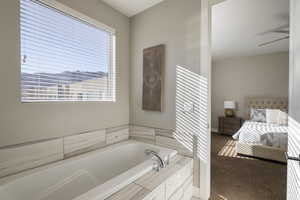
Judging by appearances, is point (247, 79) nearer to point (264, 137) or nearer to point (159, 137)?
point (264, 137)

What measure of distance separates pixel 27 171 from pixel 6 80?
84 cm

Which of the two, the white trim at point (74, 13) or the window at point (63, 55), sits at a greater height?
the white trim at point (74, 13)

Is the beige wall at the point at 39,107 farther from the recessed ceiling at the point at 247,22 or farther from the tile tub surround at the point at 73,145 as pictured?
the recessed ceiling at the point at 247,22

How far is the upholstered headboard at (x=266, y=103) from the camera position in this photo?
4054 millimetres

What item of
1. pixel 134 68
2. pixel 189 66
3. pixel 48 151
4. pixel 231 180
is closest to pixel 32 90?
pixel 48 151

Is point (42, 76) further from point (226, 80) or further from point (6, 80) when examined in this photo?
point (226, 80)

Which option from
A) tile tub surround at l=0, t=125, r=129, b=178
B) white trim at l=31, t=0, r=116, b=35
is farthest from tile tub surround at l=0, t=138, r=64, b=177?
white trim at l=31, t=0, r=116, b=35

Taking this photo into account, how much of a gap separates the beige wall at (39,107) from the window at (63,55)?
0.07 meters

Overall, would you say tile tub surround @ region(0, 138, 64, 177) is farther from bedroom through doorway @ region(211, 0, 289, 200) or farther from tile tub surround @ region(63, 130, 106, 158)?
bedroom through doorway @ region(211, 0, 289, 200)

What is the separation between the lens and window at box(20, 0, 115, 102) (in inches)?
55.3

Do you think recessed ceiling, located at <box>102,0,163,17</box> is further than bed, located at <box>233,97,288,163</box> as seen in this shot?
No

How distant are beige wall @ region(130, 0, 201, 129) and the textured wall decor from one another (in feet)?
0.25

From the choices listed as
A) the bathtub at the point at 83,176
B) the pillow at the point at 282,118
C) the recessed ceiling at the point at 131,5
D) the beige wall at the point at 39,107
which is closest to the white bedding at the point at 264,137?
the pillow at the point at 282,118

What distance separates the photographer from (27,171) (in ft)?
4.38
